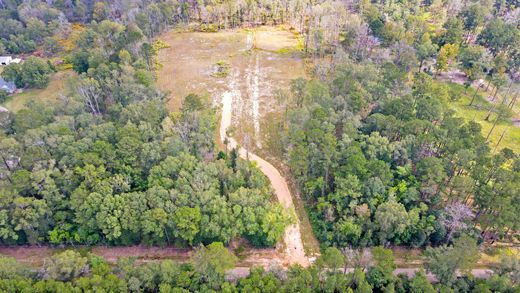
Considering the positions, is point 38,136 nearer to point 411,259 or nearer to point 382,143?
point 382,143

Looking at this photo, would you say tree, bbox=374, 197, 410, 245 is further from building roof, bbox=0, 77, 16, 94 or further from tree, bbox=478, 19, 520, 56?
building roof, bbox=0, 77, 16, 94

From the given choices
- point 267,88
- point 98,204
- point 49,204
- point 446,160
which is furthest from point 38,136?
point 446,160

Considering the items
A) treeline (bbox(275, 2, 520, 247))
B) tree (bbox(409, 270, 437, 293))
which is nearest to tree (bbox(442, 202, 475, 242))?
treeline (bbox(275, 2, 520, 247))

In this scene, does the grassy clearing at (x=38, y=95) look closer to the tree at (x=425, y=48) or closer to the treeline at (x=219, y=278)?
the treeline at (x=219, y=278)

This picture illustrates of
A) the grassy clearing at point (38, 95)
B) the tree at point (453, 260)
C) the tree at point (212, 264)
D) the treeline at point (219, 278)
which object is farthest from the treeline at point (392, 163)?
the grassy clearing at point (38, 95)

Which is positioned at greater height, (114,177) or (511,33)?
(511,33)
